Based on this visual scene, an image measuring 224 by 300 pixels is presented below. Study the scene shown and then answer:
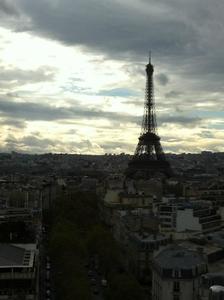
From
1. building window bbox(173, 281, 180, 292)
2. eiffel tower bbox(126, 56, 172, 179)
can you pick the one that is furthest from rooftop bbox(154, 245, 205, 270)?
eiffel tower bbox(126, 56, 172, 179)

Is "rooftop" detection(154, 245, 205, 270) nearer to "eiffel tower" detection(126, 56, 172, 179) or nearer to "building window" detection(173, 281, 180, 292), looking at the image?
"building window" detection(173, 281, 180, 292)

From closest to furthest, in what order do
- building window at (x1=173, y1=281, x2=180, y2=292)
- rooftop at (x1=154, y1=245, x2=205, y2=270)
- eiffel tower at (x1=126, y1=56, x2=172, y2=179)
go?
building window at (x1=173, y1=281, x2=180, y2=292), rooftop at (x1=154, y1=245, x2=205, y2=270), eiffel tower at (x1=126, y1=56, x2=172, y2=179)

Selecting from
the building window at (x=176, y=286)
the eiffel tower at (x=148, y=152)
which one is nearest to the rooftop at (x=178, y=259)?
the building window at (x=176, y=286)

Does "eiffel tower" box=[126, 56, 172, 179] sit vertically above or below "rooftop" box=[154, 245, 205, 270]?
above

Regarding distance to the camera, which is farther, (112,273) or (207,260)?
(112,273)

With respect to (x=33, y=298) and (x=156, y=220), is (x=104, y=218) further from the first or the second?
(x=33, y=298)

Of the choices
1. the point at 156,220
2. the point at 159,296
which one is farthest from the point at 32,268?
the point at 156,220

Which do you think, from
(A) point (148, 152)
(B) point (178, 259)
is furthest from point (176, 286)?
(A) point (148, 152)

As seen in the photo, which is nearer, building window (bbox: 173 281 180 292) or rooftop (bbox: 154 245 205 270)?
building window (bbox: 173 281 180 292)

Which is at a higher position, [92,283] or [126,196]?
[126,196]
